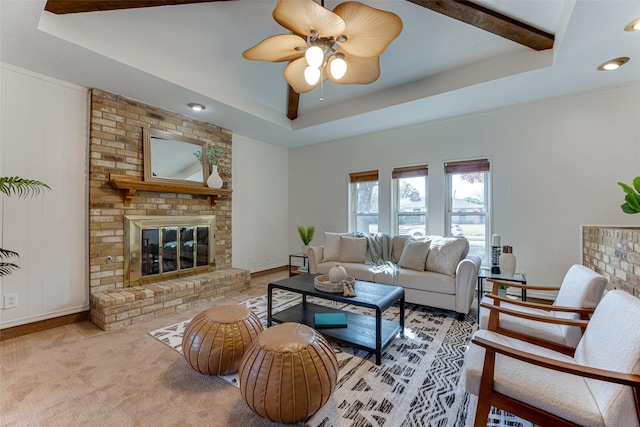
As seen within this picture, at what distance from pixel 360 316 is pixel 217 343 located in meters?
1.42

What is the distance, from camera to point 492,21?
7.74ft

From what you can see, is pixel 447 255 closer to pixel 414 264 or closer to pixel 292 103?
pixel 414 264

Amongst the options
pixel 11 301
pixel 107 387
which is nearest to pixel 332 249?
pixel 107 387

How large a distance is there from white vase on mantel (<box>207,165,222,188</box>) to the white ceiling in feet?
2.62

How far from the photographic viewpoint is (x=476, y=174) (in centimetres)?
405

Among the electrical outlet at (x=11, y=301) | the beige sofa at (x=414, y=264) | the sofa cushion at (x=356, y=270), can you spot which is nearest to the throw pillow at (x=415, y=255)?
the beige sofa at (x=414, y=264)

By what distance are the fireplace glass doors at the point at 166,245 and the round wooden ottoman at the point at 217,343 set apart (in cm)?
196

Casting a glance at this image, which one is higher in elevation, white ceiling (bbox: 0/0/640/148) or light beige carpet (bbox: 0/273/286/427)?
white ceiling (bbox: 0/0/640/148)

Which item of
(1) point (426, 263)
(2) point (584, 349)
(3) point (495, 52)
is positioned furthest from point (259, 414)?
(3) point (495, 52)

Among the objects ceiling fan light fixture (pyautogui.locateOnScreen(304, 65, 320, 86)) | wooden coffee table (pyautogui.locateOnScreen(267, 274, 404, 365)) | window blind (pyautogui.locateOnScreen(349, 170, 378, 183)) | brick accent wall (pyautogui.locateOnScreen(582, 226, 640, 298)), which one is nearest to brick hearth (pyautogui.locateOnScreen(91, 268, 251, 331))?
wooden coffee table (pyautogui.locateOnScreen(267, 274, 404, 365))

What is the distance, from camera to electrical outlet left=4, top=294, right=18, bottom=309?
104 inches

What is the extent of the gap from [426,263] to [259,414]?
9.00 ft

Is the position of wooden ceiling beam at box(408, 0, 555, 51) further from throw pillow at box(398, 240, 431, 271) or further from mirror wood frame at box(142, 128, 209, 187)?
mirror wood frame at box(142, 128, 209, 187)

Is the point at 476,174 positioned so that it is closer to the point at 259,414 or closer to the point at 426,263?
the point at 426,263
